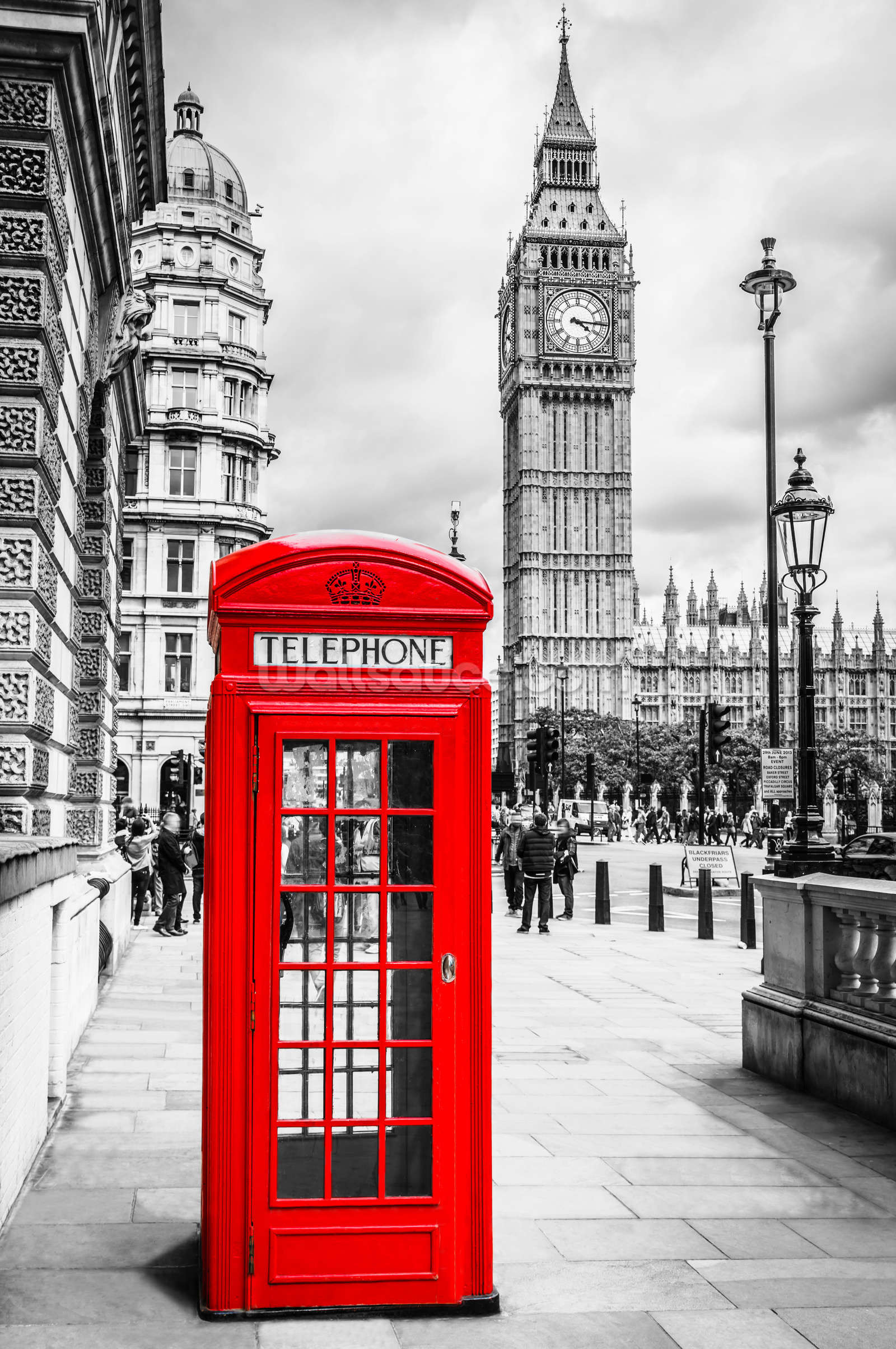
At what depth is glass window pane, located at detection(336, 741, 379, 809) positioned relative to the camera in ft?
14.2

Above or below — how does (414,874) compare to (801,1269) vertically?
above

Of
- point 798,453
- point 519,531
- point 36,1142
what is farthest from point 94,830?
point 519,531

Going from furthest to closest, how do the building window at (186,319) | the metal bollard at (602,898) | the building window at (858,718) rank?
1. the building window at (858,718)
2. the building window at (186,319)
3. the metal bollard at (602,898)

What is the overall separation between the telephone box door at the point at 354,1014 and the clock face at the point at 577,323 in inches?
4911

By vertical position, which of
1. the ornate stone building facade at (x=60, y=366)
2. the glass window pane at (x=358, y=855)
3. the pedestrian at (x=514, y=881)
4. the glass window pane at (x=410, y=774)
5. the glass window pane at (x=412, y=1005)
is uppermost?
the ornate stone building facade at (x=60, y=366)

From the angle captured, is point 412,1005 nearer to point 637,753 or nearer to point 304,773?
point 304,773

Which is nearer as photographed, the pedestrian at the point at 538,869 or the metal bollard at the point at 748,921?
the metal bollard at the point at 748,921

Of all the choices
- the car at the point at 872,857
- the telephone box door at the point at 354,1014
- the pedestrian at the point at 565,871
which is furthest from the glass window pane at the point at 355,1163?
the pedestrian at the point at 565,871

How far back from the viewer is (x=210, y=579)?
457 cm

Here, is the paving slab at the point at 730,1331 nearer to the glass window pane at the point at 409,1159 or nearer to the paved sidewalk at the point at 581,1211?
the paved sidewalk at the point at 581,1211

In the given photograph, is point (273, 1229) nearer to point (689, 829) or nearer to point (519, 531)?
point (689, 829)

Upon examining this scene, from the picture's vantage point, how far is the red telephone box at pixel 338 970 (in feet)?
13.9

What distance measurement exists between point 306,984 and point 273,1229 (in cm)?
77

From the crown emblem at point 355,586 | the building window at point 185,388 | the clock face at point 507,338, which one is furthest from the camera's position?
the clock face at point 507,338
